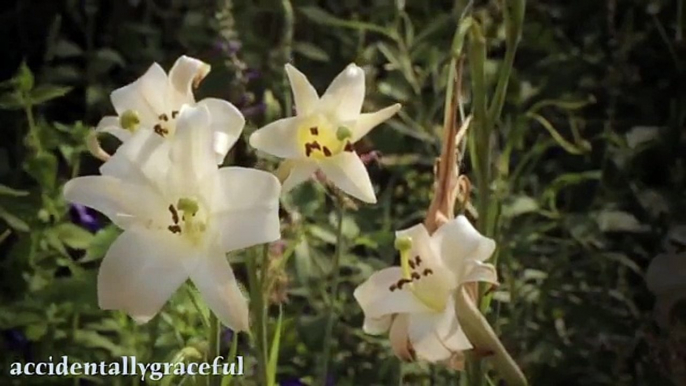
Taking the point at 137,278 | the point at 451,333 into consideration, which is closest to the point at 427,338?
the point at 451,333

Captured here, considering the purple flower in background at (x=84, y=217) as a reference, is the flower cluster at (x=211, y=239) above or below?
below

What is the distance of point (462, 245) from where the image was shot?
40 centimetres

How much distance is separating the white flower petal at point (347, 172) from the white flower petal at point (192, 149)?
67mm

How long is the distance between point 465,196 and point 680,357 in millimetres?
433

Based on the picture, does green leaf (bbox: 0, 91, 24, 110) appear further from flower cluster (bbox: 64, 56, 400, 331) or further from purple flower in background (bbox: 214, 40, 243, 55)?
flower cluster (bbox: 64, 56, 400, 331)

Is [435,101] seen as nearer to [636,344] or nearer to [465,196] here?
[636,344]

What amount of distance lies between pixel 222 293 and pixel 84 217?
1.56 ft

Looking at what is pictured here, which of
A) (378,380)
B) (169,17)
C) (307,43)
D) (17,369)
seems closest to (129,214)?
(17,369)

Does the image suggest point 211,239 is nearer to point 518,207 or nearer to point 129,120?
point 129,120

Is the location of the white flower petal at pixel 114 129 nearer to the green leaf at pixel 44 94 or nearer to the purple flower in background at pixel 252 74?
the green leaf at pixel 44 94

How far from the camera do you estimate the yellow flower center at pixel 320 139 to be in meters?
0.46

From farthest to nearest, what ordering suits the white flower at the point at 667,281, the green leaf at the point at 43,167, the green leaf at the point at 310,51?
the green leaf at the point at 310,51
the white flower at the point at 667,281
the green leaf at the point at 43,167

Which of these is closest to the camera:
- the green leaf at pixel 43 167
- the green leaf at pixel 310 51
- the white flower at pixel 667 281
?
the green leaf at pixel 43 167

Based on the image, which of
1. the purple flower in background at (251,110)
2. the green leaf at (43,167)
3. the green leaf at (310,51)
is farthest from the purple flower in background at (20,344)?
the green leaf at (310,51)
